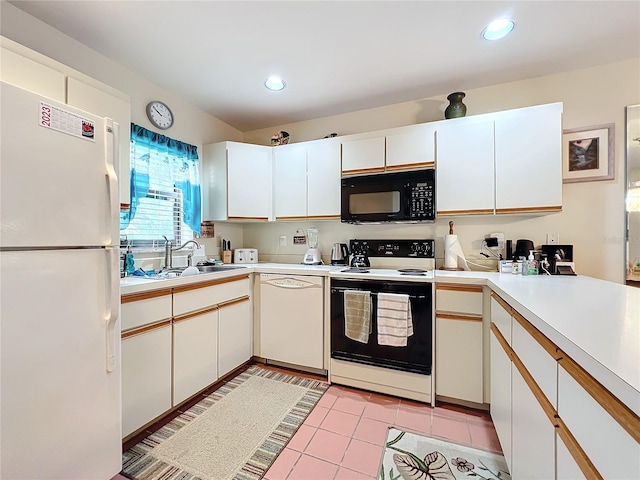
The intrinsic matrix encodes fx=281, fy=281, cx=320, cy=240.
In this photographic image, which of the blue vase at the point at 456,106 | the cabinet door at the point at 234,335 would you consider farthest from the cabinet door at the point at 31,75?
the blue vase at the point at 456,106

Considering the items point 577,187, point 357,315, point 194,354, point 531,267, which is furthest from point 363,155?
point 194,354

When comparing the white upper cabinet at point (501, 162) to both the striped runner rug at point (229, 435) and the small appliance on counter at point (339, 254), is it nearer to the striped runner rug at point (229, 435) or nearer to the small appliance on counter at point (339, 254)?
the small appliance on counter at point (339, 254)

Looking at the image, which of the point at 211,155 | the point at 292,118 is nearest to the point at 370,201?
the point at 292,118

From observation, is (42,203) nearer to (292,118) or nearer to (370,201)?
(370,201)

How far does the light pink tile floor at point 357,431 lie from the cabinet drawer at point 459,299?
2.34ft

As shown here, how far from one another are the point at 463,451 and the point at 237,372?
180cm

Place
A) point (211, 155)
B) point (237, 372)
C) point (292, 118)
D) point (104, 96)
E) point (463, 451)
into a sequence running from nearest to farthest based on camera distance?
point (463, 451)
point (104, 96)
point (237, 372)
point (211, 155)
point (292, 118)

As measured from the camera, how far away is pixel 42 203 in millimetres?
1079

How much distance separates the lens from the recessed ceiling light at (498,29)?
169cm

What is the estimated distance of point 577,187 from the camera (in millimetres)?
2203

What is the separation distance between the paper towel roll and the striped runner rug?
4.88 ft

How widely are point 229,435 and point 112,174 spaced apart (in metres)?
1.60

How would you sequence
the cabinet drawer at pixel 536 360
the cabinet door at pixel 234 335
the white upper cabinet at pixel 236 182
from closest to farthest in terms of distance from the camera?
the cabinet drawer at pixel 536 360, the cabinet door at pixel 234 335, the white upper cabinet at pixel 236 182

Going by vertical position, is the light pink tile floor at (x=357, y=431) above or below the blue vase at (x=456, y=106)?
below
